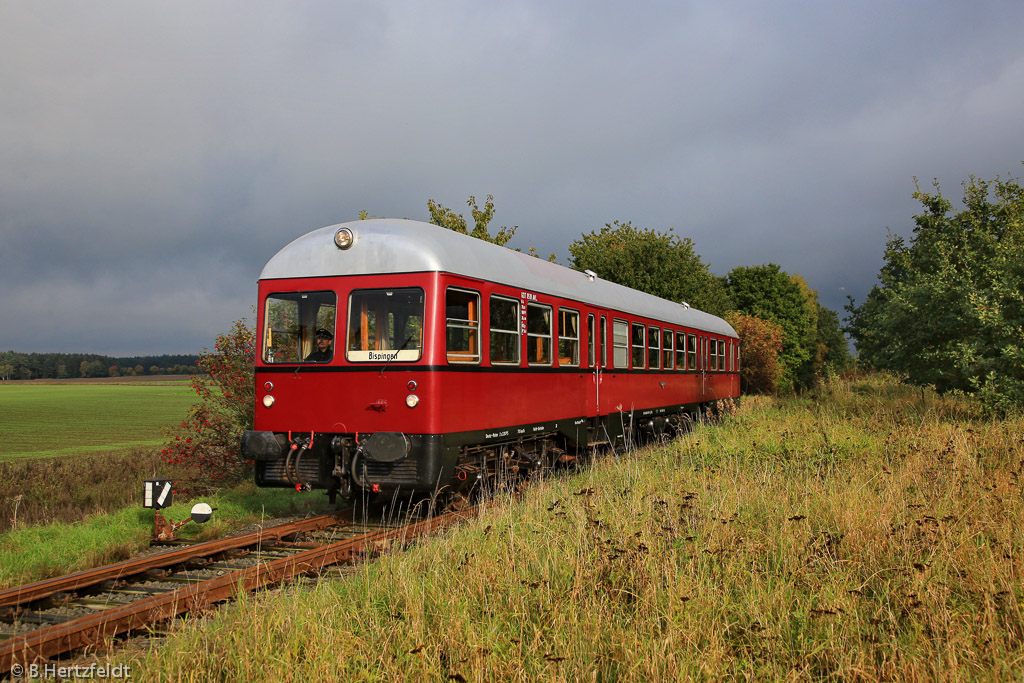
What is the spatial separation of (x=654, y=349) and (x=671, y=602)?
11.8m

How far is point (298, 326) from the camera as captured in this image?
8.75 meters

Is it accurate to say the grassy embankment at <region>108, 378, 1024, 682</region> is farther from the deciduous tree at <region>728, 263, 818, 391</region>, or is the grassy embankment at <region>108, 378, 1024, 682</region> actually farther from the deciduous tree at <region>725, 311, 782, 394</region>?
the deciduous tree at <region>728, 263, 818, 391</region>

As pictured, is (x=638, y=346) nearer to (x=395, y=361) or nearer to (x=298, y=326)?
(x=395, y=361)

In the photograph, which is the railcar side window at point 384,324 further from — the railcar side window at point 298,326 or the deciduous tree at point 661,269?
the deciduous tree at point 661,269

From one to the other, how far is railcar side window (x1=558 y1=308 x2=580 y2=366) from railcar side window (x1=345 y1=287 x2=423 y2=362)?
3.17m

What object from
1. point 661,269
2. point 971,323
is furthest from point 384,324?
point 661,269

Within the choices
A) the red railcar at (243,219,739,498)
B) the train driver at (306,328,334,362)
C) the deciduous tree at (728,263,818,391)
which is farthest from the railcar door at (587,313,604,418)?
the deciduous tree at (728,263,818,391)

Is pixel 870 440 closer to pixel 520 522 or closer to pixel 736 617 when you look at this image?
pixel 520 522

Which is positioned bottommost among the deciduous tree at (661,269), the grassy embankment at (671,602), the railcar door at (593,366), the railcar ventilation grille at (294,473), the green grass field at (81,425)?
the green grass field at (81,425)

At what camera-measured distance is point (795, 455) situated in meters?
Answer: 9.97

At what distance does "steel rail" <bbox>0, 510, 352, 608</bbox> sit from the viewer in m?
5.80

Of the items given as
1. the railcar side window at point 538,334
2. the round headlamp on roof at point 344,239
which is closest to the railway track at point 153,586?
the railcar side window at point 538,334

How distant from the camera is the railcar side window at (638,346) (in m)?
14.4

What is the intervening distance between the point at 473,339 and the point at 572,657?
5083mm
